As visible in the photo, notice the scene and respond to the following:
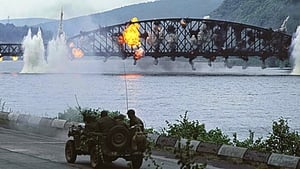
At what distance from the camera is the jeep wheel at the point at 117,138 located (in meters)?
17.2

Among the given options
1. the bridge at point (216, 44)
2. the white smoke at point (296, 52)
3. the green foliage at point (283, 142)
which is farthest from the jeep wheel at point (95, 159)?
the white smoke at point (296, 52)

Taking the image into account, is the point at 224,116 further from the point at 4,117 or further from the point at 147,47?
the point at 147,47

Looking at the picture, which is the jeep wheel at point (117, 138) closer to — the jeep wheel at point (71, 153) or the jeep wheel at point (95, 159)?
the jeep wheel at point (95, 159)

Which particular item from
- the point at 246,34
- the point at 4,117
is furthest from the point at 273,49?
the point at 4,117

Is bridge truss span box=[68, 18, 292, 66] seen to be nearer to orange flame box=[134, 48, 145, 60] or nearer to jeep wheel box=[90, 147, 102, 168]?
orange flame box=[134, 48, 145, 60]

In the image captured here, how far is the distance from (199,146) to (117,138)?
428cm

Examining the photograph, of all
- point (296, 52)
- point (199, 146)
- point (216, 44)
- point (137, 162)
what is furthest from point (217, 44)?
point (137, 162)

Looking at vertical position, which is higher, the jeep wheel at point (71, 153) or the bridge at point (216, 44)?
the bridge at point (216, 44)

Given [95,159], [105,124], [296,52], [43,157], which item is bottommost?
[43,157]

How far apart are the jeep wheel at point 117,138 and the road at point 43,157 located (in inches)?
40.1

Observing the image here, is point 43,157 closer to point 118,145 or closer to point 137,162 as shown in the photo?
point 137,162

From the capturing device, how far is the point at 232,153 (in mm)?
19781

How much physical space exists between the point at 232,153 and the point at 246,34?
7018 inches

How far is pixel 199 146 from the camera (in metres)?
20.9
